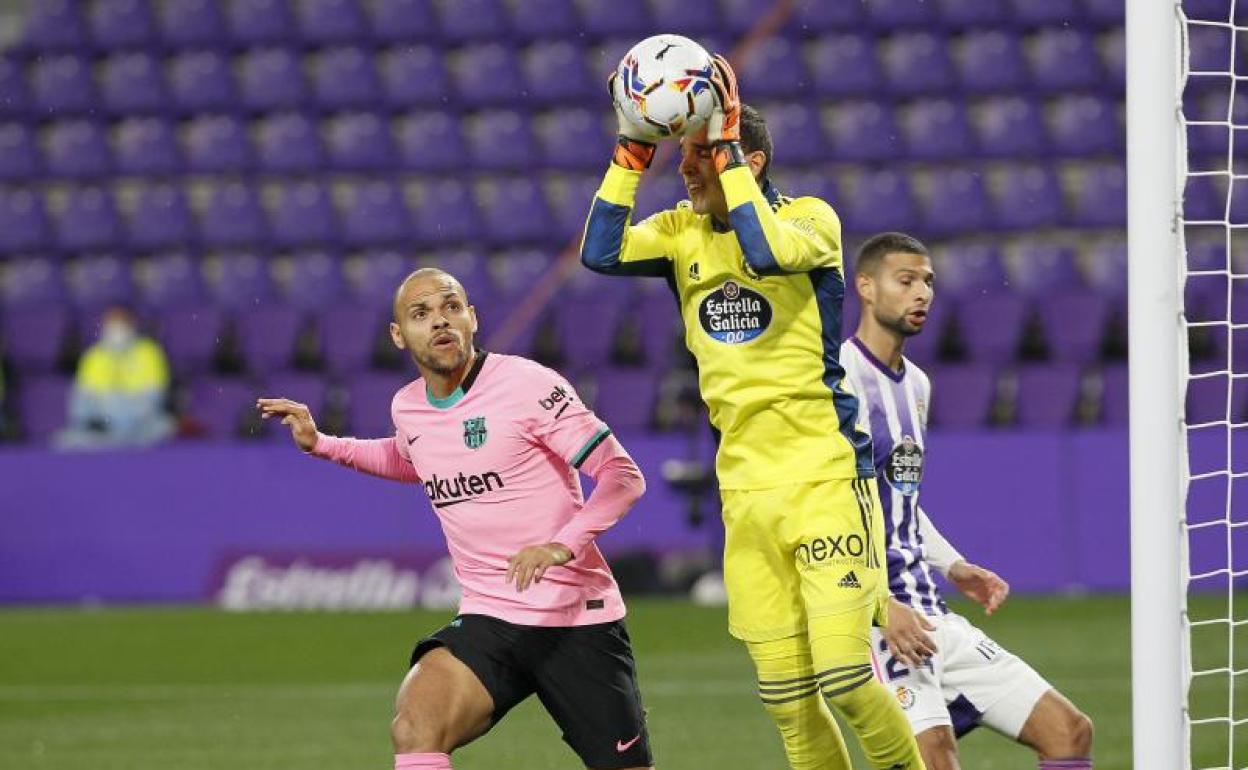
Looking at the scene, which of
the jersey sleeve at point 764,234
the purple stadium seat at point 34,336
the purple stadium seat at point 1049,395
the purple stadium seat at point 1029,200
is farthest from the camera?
the purple stadium seat at point 1029,200

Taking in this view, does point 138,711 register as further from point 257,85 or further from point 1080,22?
point 1080,22

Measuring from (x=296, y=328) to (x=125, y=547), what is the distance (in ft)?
8.27

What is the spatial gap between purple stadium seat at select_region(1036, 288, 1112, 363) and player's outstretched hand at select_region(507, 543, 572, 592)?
35.1ft

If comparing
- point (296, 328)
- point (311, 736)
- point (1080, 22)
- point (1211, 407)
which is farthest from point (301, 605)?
point (1080, 22)

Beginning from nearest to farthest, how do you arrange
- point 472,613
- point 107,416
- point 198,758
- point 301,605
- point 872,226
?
point 472,613 < point 198,758 < point 301,605 < point 107,416 < point 872,226

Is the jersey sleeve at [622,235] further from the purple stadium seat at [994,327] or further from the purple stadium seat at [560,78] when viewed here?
the purple stadium seat at [560,78]

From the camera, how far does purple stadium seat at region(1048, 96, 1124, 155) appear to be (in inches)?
690

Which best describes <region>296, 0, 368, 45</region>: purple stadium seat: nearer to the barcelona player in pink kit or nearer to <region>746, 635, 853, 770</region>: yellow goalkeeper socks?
the barcelona player in pink kit

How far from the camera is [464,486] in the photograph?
5738mm

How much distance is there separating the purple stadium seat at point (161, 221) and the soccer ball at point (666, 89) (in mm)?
13047

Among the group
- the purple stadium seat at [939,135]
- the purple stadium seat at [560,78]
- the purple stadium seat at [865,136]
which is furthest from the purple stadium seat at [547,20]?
the purple stadium seat at [939,135]

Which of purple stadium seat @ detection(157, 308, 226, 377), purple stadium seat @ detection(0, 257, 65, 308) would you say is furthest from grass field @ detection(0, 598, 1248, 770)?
purple stadium seat @ detection(0, 257, 65, 308)

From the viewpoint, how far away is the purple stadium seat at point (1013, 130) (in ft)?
57.6

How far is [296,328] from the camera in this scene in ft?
53.9
